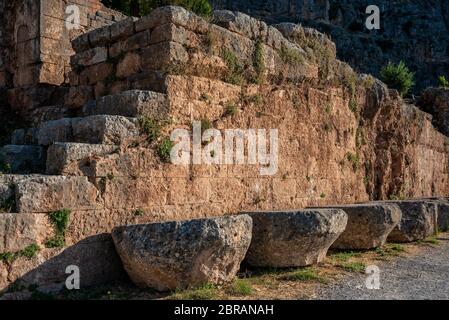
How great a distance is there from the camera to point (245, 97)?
6.43 metres

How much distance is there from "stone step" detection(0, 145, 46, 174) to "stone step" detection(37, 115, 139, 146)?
7.5 inches

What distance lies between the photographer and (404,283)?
489cm

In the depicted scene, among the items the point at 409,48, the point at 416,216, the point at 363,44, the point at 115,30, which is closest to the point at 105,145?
the point at 115,30

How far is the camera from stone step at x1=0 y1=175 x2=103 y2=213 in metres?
3.83

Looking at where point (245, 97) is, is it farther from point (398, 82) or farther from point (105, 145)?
point (398, 82)

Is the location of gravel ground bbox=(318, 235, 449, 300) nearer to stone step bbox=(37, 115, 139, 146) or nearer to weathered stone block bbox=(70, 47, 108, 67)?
stone step bbox=(37, 115, 139, 146)

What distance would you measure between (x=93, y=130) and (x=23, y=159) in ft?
2.84

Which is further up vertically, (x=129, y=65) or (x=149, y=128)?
(x=129, y=65)

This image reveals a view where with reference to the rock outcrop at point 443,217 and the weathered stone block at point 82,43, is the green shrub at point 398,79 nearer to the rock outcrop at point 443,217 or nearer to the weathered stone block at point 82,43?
the rock outcrop at point 443,217

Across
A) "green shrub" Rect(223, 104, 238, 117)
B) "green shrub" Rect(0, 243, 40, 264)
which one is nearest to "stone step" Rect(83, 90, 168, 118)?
"green shrub" Rect(223, 104, 238, 117)

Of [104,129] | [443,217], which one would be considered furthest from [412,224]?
[104,129]

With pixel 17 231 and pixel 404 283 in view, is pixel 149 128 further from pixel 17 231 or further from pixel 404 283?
pixel 404 283

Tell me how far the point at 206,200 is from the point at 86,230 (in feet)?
5.46

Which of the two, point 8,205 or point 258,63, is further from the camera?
point 258,63
